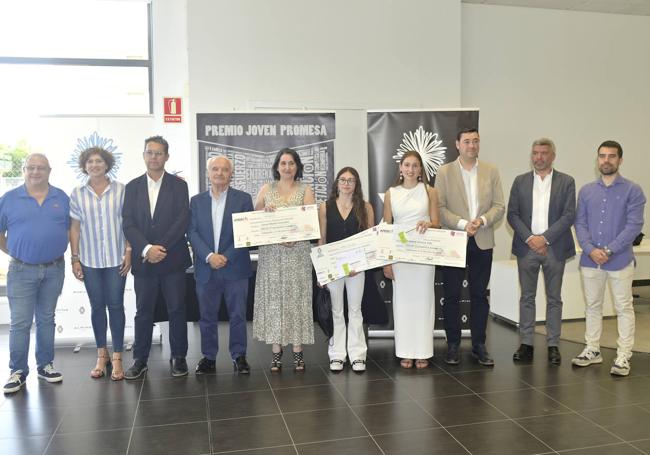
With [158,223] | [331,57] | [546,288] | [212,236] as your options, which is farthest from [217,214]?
[331,57]

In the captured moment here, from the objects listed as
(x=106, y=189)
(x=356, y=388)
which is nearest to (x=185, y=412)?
(x=356, y=388)

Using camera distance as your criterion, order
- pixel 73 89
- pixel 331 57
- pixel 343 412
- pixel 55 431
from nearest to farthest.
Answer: pixel 55 431, pixel 343 412, pixel 331 57, pixel 73 89

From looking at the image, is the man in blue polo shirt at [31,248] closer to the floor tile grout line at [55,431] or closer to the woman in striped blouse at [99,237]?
the woman in striped blouse at [99,237]

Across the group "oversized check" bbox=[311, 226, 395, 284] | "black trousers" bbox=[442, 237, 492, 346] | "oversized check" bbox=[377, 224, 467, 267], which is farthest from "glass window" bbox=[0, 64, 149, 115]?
"black trousers" bbox=[442, 237, 492, 346]

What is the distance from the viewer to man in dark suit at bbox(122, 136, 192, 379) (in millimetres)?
3752

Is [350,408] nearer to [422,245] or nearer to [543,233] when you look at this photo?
[422,245]

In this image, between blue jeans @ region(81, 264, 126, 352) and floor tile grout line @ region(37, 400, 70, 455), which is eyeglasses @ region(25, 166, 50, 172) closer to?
blue jeans @ region(81, 264, 126, 352)

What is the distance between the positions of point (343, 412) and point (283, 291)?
38.3 inches

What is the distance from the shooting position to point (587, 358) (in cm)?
401

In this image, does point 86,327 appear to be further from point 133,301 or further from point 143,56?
point 143,56

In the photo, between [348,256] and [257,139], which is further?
[257,139]

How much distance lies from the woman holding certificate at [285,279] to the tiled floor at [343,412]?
1.15 feet

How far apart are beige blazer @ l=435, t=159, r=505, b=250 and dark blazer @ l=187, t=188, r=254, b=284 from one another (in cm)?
145

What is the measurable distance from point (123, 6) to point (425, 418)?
5645 mm
